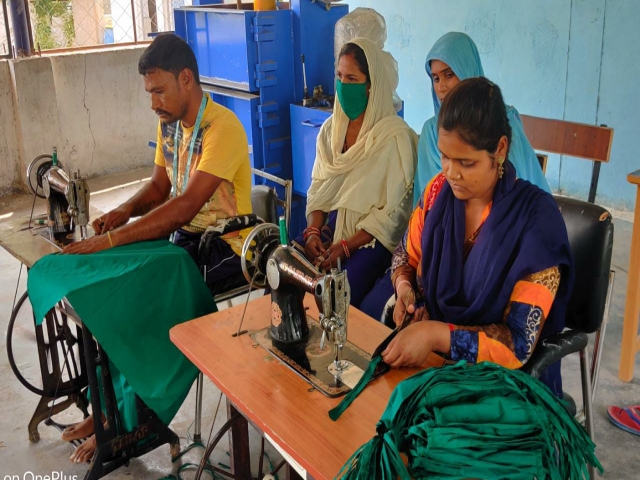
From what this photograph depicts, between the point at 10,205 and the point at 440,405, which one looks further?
the point at 10,205

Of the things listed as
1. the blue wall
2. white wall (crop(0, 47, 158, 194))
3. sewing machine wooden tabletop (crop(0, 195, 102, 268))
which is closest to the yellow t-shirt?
sewing machine wooden tabletop (crop(0, 195, 102, 268))

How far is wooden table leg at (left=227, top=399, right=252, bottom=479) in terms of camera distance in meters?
2.12

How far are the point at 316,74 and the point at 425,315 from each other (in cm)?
279

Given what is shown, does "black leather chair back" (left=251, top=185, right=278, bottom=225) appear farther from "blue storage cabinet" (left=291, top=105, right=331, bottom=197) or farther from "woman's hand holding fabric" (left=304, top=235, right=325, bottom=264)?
"blue storage cabinet" (left=291, top=105, right=331, bottom=197)

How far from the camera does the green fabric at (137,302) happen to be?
2150 millimetres

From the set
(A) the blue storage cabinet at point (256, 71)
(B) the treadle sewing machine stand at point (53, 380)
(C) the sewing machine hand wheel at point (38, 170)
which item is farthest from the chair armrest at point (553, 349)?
(A) the blue storage cabinet at point (256, 71)

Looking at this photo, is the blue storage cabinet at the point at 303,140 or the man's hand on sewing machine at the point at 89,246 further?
the blue storage cabinet at the point at 303,140

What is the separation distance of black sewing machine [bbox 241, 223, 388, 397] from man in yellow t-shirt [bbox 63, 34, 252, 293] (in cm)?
Result: 68

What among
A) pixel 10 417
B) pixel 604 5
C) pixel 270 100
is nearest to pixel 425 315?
pixel 10 417

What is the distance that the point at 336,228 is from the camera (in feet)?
9.64

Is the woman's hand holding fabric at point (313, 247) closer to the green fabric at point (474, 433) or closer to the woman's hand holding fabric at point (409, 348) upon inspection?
the woman's hand holding fabric at point (409, 348)

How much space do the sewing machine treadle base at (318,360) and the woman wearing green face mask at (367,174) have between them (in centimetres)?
96

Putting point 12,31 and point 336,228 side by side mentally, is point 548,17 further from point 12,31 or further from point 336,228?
point 12,31

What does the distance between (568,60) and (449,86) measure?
2.77m
